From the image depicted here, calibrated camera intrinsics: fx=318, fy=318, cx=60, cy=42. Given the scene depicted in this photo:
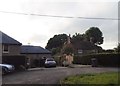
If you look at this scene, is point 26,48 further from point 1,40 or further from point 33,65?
point 1,40

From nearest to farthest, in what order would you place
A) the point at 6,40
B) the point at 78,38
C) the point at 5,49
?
the point at 6,40, the point at 5,49, the point at 78,38

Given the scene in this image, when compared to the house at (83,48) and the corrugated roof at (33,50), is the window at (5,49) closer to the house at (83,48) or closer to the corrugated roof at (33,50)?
the corrugated roof at (33,50)

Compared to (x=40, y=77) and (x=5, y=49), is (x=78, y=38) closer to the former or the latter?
(x=5, y=49)

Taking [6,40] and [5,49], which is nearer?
[6,40]

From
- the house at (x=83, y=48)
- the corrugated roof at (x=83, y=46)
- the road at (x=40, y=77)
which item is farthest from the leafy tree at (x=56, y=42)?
the road at (x=40, y=77)

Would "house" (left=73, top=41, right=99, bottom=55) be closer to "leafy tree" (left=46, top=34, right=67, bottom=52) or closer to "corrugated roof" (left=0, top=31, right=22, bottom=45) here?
"leafy tree" (left=46, top=34, right=67, bottom=52)

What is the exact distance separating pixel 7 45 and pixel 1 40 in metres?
1.84

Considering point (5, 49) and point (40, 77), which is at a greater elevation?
point (5, 49)

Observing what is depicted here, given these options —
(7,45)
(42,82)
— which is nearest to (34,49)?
(7,45)

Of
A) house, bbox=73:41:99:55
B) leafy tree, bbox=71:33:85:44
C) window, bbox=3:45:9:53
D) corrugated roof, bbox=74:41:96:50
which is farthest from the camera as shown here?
leafy tree, bbox=71:33:85:44

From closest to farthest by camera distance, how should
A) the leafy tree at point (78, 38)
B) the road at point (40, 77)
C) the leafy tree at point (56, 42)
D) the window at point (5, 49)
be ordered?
the road at point (40, 77)
the window at point (5, 49)
the leafy tree at point (78, 38)
the leafy tree at point (56, 42)

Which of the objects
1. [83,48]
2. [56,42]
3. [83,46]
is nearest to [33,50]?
[83,48]

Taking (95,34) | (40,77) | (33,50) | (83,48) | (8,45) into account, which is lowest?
(40,77)

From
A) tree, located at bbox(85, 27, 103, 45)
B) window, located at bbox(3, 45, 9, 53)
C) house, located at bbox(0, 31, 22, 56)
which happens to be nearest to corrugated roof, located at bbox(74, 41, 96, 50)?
tree, located at bbox(85, 27, 103, 45)
